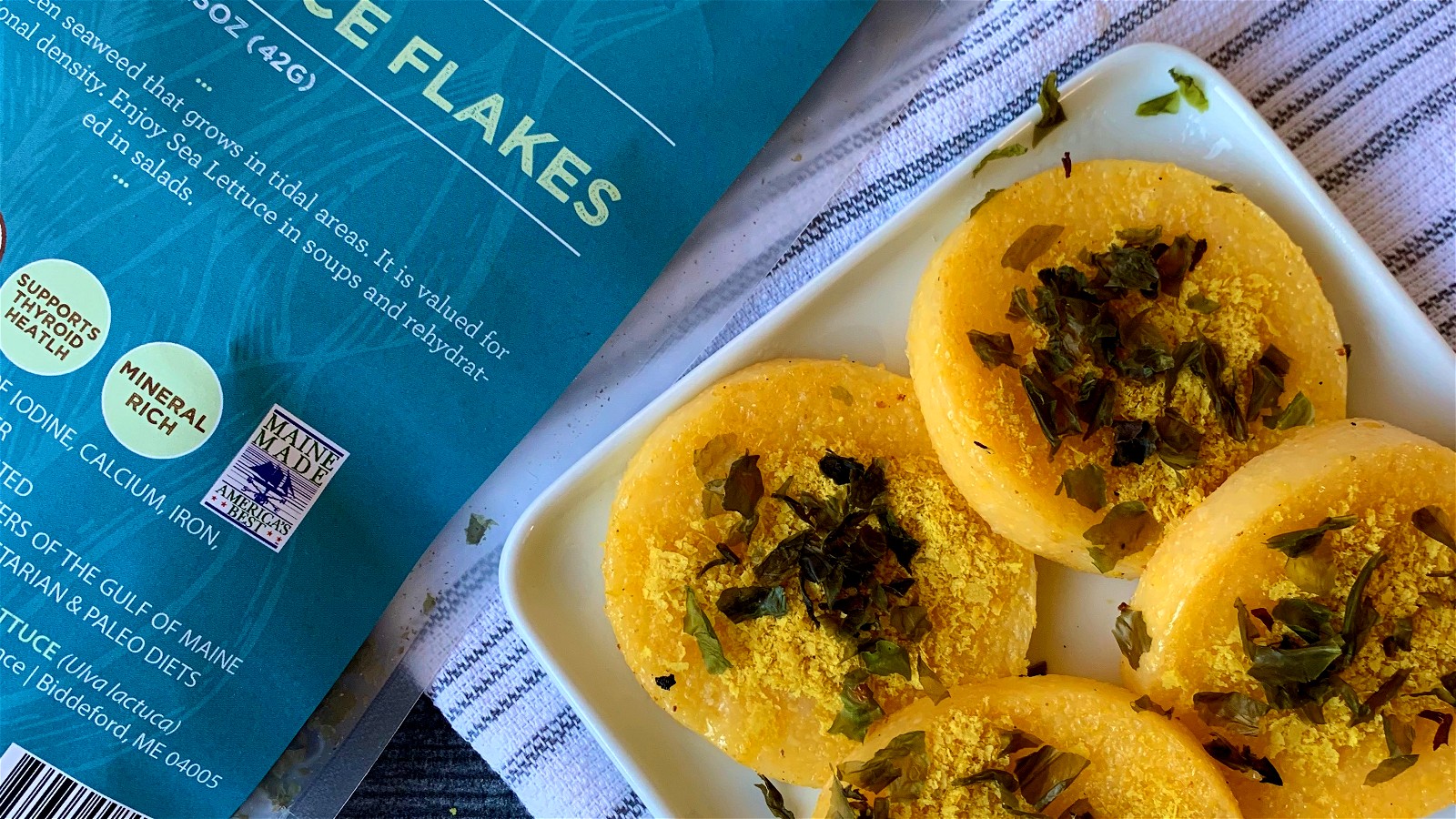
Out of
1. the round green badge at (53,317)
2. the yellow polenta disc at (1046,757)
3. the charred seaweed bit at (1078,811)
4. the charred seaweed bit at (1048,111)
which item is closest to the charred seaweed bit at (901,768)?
the yellow polenta disc at (1046,757)

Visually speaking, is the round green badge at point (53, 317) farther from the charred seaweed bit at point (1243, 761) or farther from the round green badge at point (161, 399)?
the charred seaweed bit at point (1243, 761)

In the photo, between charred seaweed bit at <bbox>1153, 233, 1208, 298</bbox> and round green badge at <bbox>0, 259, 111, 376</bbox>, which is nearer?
charred seaweed bit at <bbox>1153, 233, 1208, 298</bbox>

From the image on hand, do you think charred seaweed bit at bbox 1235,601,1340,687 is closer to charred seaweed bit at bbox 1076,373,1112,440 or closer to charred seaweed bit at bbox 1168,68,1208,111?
charred seaweed bit at bbox 1076,373,1112,440

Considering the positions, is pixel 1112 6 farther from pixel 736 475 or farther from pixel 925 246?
pixel 736 475

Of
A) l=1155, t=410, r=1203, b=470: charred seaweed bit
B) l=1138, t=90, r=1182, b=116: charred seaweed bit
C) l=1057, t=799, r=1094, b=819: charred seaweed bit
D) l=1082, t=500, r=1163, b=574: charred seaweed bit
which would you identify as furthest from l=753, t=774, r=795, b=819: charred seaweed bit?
l=1138, t=90, r=1182, b=116: charred seaweed bit

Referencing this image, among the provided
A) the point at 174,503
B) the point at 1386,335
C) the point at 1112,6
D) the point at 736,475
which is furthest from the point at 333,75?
the point at 1386,335

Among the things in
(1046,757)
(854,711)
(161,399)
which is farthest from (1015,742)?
(161,399)
